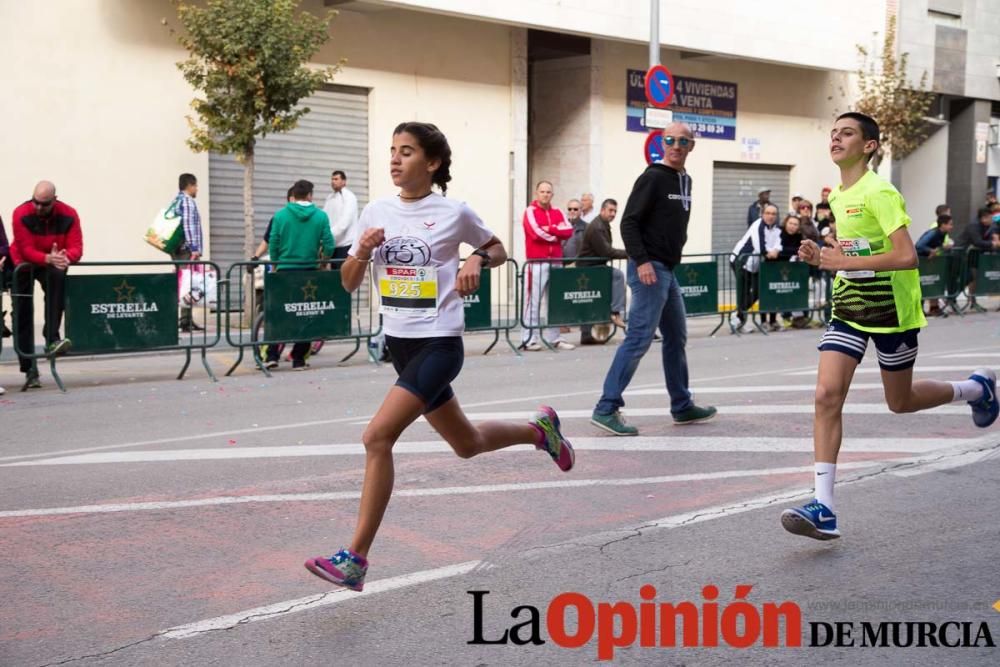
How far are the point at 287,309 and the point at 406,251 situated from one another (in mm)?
7755

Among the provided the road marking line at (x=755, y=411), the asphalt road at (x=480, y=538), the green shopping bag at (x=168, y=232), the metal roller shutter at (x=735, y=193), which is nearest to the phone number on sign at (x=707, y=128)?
the metal roller shutter at (x=735, y=193)

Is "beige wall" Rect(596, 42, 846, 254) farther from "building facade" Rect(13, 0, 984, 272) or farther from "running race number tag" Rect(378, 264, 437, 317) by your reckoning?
"running race number tag" Rect(378, 264, 437, 317)

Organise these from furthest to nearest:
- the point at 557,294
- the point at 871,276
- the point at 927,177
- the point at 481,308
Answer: the point at 927,177 → the point at 557,294 → the point at 481,308 → the point at 871,276

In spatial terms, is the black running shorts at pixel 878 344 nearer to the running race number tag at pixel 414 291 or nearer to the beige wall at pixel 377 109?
the running race number tag at pixel 414 291

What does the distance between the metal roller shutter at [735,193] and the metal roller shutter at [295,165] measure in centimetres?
945

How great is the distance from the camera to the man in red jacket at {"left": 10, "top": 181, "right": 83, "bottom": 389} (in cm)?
1131

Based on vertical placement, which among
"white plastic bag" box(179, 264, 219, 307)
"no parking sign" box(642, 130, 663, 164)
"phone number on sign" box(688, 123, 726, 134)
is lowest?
"white plastic bag" box(179, 264, 219, 307)

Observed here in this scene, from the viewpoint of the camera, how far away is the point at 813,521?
5441mm

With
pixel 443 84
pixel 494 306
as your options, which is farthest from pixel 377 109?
pixel 494 306

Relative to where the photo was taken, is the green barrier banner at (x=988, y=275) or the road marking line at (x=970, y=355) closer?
the road marking line at (x=970, y=355)

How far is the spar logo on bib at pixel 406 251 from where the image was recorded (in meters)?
5.09

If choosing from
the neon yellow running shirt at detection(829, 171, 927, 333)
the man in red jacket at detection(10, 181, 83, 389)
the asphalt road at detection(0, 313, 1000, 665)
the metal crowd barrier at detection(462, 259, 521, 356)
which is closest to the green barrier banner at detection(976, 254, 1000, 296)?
the metal crowd barrier at detection(462, 259, 521, 356)

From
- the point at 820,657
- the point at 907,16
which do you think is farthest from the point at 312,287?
the point at 907,16

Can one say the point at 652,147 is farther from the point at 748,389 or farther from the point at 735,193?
the point at 735,193
